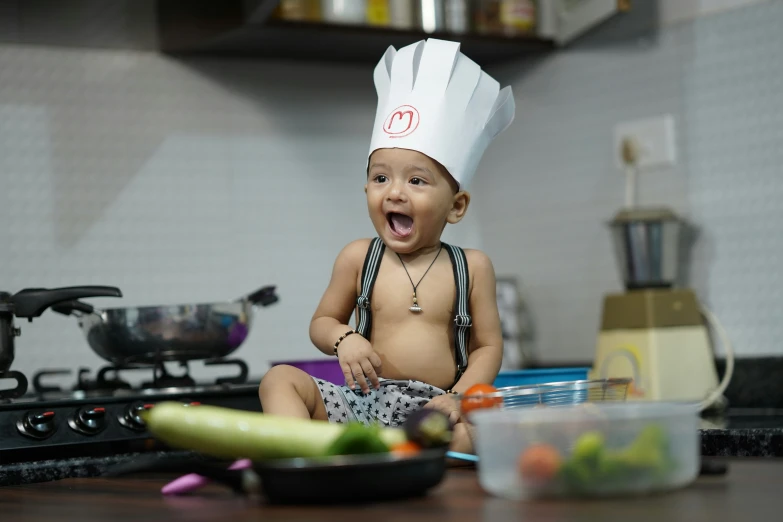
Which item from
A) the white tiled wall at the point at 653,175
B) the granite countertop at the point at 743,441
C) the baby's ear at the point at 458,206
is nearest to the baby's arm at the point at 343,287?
the baby's ear at the point at 458,206

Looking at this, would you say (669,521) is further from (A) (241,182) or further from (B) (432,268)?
(A) (241,182)

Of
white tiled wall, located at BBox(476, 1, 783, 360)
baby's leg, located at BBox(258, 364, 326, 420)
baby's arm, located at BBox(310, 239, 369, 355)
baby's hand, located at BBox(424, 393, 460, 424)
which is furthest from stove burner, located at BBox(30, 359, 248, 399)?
white tiled wall, located at BBox(476, 1, 783, 360)

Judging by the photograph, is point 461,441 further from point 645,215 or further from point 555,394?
point 645,215

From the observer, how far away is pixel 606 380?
2.77 ft

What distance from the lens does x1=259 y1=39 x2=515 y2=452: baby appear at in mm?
1153

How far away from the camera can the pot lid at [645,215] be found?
198cm

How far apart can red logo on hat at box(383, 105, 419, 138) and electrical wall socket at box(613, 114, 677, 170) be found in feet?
3.55

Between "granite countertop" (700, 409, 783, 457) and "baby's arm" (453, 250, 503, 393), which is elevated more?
"baby's arm" (453, 250, 503, 393)

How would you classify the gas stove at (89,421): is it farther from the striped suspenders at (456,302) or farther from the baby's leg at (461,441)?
the baby's leg at (461,441)

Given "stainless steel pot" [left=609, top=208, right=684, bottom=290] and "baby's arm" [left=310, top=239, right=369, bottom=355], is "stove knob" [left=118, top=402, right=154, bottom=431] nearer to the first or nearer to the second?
"baby's arm" [left=310, top=239, right=369, bottom=355]

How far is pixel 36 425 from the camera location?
47.6 inches

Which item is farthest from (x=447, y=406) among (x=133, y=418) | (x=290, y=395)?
(x=133, y=418)

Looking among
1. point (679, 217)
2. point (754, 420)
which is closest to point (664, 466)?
point (754, 420)

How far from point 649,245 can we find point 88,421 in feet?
3.81
